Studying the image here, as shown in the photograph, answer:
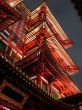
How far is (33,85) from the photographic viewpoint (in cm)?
1223

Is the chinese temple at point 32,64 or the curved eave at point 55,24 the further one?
the curved eave at point 55,24

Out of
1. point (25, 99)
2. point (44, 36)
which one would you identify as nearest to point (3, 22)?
point (25, 99)

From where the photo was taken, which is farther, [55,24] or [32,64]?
[55,24]

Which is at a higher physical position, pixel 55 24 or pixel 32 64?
pixel 32 64

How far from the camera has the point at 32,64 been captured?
19812 millimetres

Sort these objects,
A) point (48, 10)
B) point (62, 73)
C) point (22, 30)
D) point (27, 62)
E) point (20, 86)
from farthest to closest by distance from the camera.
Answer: point (48, 10) < point (22, 30) < point (62, 73) < point (27, 62) < point (20, 86)

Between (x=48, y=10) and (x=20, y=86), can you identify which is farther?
(x=48, y=10)

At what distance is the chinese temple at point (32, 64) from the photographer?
39.6 ft

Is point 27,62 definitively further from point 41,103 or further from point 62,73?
point 41,103

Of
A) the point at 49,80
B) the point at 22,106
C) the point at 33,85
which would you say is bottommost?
the point at 49,80

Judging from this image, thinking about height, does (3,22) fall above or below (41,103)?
above

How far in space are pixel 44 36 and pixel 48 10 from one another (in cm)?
572

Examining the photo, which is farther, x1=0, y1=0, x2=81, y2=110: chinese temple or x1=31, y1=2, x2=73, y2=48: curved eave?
x1=31, y1=2, x2=73, y2=48: curved eave

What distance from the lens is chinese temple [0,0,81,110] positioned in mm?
12059
